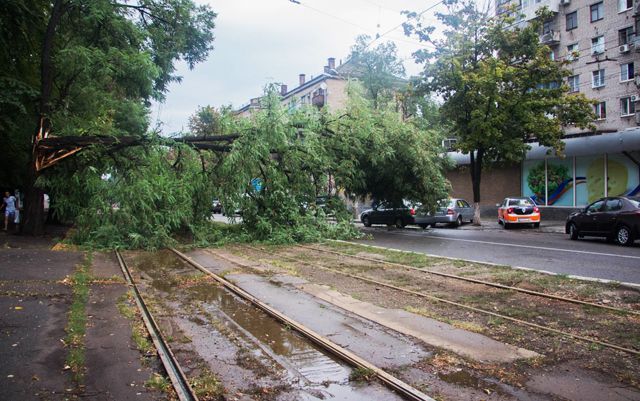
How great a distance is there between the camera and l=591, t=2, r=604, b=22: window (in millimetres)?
36688

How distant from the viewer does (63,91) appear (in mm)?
18625

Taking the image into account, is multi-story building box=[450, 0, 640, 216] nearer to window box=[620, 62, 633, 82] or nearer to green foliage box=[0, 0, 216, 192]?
window box=[620, 62, 633, 82]

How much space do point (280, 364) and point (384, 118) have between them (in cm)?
1774

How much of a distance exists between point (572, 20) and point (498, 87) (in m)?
18.9

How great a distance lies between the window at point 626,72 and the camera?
34188 mm

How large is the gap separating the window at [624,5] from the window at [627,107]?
6.48 meters

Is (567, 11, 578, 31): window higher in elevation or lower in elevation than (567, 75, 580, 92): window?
higher

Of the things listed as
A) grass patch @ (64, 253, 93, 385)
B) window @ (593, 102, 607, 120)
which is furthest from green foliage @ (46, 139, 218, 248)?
window @ (593, 102, 607, 120)

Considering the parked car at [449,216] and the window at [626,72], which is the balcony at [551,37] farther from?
the parked car at [449,216]

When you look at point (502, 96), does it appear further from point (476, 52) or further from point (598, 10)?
point (598, 10)

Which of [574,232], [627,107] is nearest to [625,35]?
[627,107]

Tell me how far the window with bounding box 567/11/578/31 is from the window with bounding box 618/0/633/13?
3614 millimetres

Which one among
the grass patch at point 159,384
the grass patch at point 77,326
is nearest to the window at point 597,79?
the grass patch at point 77,326

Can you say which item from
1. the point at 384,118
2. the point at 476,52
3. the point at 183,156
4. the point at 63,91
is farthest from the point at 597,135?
the point at 63,91
